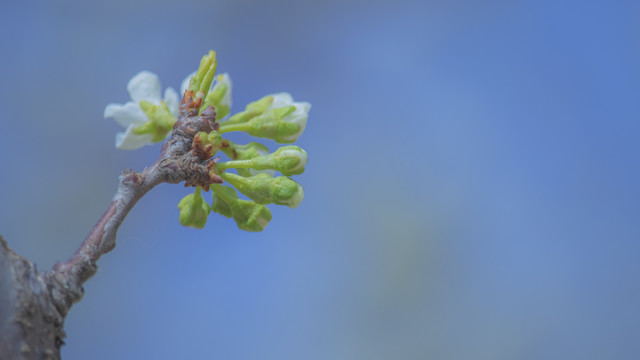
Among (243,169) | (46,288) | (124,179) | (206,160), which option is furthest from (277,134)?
(46,288)

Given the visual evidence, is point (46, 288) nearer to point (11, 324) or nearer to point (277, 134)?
point (11, 324)

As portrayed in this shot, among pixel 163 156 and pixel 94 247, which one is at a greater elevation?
pixel 163 156

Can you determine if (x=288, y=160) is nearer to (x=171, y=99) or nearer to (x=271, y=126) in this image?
(x=271, y=126)

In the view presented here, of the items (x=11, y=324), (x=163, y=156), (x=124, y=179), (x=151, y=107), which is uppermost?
(x=151, y=107)

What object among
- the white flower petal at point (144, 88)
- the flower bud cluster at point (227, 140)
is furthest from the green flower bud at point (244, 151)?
the white flower petal at point (144, 88)

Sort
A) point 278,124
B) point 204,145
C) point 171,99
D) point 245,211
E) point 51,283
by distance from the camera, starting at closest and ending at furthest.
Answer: point 51,283
point 204,145
point 245,211
point 278,124
point 171,99

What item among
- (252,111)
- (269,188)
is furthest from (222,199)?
(252,111)

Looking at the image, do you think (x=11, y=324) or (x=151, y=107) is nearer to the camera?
(x=11, y=324)
